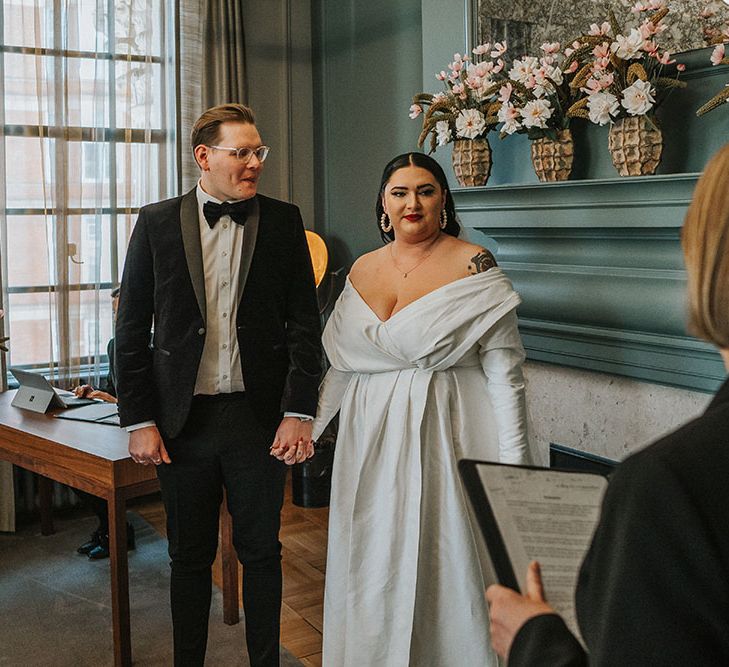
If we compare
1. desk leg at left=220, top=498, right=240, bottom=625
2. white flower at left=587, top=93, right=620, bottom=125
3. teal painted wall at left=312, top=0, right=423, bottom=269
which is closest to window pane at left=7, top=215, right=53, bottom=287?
teal painted wall at left=312, top=0, right=423, bottom=269

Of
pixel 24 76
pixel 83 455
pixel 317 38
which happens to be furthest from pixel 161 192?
pixel 83 455

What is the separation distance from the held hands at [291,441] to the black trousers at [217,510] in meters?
0.03

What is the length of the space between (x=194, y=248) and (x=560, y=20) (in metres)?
1.62

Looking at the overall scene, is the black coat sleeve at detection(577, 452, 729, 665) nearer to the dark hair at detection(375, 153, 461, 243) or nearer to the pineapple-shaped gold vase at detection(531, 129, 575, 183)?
the dark hair at detection(375, 153, 461, 243)

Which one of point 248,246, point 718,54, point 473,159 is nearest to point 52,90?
point 473,159

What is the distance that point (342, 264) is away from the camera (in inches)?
190

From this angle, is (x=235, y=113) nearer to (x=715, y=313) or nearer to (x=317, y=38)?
(x=715, y=313)

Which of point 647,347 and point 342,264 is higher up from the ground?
point 342,264

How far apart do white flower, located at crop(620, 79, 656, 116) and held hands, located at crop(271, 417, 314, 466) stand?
1277mm

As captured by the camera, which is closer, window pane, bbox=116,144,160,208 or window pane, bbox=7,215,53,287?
window pane, bbox=7,215,53,287

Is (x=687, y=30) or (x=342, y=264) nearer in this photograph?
(x=687, y=30)

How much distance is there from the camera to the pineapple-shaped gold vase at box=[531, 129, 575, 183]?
2.81 metres

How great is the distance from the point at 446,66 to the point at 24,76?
203cm

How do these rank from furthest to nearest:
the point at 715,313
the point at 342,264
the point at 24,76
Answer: the point at 342,264, the point at 24,76, the point at 715,313
